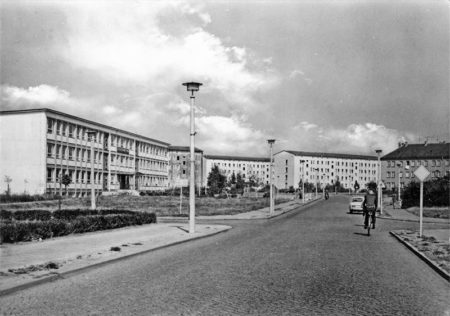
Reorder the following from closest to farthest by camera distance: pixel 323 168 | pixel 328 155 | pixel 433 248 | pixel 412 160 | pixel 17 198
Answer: pixel 433 248 < pixel 17 198 < pixel 412 160 < pixel 323 168 < pixel 328 155

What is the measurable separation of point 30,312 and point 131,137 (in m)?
79.9

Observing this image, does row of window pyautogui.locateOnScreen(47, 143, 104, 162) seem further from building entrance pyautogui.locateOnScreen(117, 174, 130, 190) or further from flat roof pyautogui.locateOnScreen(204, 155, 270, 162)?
flat roof pyautogui.locateOnScreen(204, 155, 270, 162)

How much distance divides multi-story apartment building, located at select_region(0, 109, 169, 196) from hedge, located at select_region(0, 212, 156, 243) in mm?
26408

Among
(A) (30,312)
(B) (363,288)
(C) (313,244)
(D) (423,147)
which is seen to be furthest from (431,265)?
(D) (423,147)

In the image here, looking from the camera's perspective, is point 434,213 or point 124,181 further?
point 124,181

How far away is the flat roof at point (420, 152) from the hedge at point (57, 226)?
116683 mm

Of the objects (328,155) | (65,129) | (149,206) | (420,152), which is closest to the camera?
(149,206)

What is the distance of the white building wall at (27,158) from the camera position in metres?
55.6

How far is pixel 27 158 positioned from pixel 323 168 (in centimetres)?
12247

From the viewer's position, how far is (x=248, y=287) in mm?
7891

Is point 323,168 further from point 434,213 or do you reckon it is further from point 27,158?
point 434,213

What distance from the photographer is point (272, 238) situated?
16.8m

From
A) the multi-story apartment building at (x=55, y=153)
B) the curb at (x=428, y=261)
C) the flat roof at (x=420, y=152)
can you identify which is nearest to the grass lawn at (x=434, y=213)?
the curb at (x=428, y=261)

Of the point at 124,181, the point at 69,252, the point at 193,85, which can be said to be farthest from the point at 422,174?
the point at 124,181
